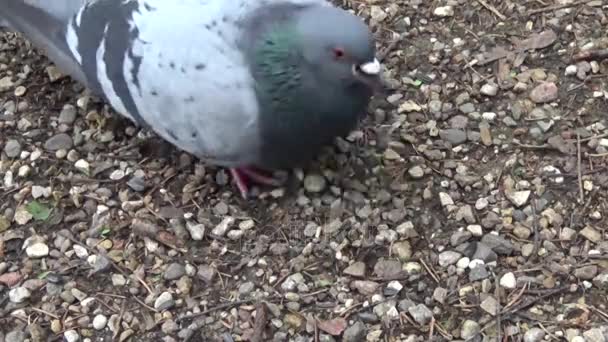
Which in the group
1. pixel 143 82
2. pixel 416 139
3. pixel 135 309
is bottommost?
Answer: pixel 135 309

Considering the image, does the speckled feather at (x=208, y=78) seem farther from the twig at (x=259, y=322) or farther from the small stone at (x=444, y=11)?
the small stone at (x=444, y=11)

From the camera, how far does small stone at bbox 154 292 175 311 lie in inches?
129

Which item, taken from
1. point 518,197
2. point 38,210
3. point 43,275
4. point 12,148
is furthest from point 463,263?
point 12,148

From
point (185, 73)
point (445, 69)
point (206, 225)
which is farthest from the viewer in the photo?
point (445, 69)

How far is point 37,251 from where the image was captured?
3492 mm

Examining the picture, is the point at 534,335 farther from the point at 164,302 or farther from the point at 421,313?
the point at 164,302

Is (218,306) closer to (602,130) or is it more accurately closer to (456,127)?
(456,127)

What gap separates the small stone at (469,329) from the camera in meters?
3.10

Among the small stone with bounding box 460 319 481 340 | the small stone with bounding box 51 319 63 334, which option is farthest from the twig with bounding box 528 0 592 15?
the small stone with bounding box 51 319 63 334

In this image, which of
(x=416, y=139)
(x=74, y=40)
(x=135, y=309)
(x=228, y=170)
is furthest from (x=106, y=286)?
(x=416, y=139)

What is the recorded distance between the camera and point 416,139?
3.68 m

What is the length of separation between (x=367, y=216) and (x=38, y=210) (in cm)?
131

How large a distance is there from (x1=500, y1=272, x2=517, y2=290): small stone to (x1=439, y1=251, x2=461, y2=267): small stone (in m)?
0.18

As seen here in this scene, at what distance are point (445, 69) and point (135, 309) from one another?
166 centimetres
